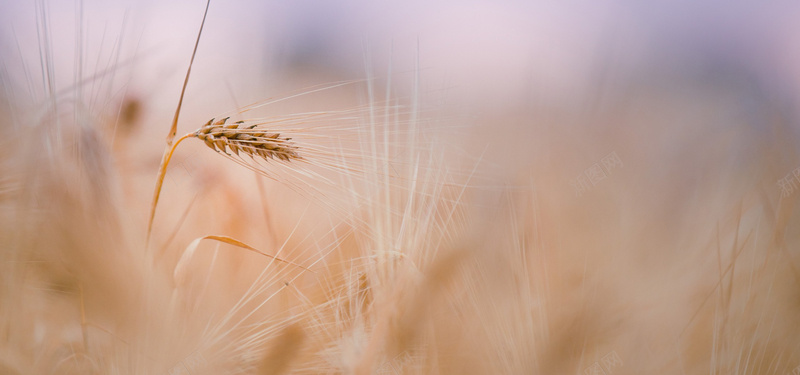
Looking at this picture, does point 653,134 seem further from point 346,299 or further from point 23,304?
point 23,304

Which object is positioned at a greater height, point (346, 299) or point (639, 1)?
point (639, 1)

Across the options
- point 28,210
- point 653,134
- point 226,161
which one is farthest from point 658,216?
point 28,210

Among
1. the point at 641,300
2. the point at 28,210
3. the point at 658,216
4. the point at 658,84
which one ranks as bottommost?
the point at 641,300

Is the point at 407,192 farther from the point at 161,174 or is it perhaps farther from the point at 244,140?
the point at 161,174

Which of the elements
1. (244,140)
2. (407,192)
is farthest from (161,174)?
(407,192)

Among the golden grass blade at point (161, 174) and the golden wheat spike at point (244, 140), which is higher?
the golden wheat spike at point (244, 140)

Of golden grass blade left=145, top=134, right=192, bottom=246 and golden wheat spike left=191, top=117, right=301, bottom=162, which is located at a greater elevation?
golden wheat spike left=191, top=117, right=301, bottom=162

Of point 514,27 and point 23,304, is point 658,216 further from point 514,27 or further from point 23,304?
point 23,304

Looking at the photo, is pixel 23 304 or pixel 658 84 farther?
pixel 658 84
